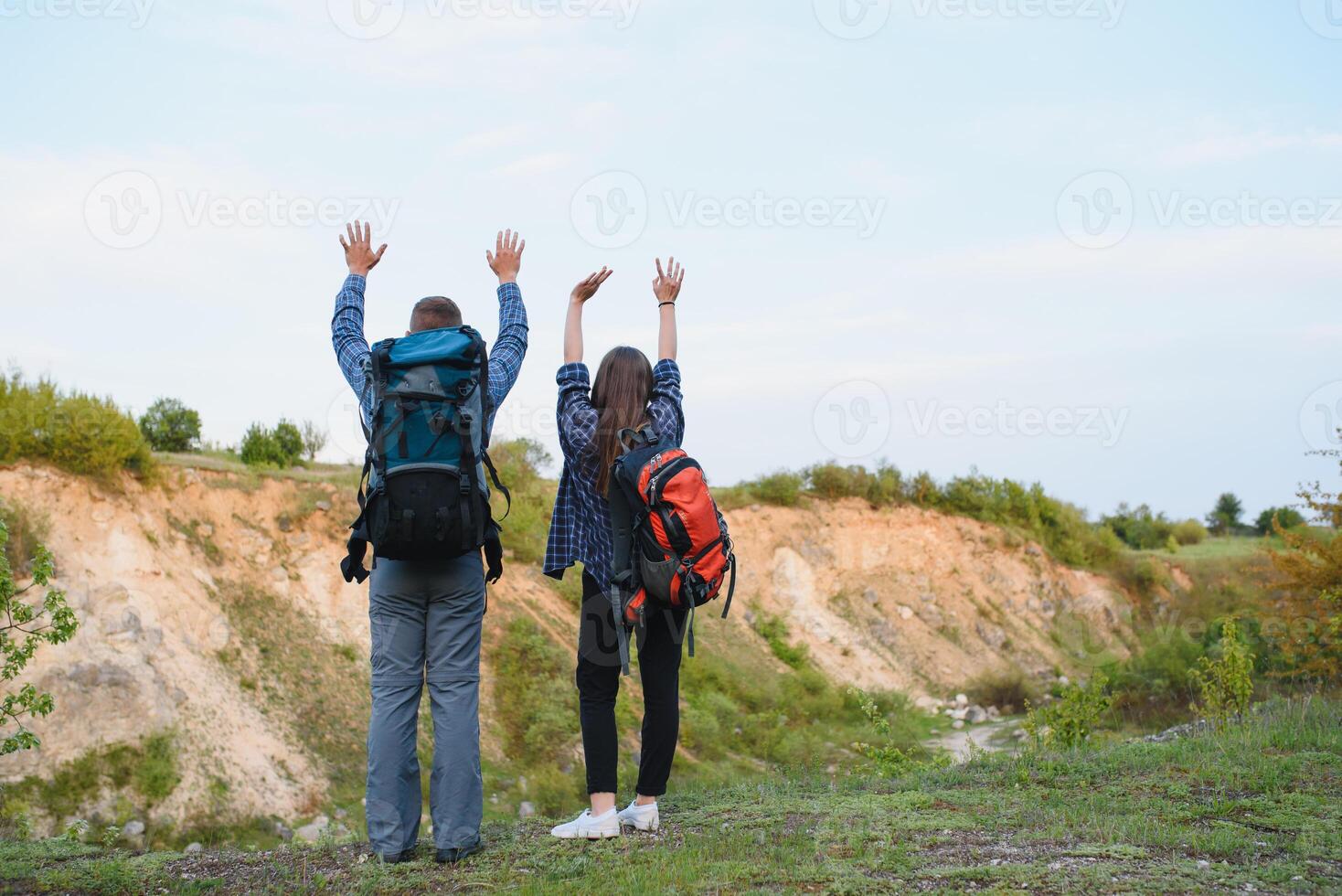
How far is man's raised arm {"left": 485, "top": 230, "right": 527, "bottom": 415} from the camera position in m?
4.61

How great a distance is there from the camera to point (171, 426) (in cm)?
1558

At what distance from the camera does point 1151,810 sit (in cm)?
487

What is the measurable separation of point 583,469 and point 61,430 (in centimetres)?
1062

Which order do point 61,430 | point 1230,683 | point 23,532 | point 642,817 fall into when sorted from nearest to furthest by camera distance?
1. point 642,817
2. point 1230,683
3. point 23,532
4. point 61,430

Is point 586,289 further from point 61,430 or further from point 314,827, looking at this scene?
point 61,430

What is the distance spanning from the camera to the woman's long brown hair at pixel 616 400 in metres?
4.52

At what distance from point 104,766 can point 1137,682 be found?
15.7 meters

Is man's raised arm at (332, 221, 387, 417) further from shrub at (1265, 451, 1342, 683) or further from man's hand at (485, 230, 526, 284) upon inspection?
shrub at (1265, 451, 1342, 683)

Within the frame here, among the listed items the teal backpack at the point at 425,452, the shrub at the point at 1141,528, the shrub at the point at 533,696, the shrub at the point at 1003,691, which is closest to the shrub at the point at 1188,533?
the shrub at the point at 1141,528

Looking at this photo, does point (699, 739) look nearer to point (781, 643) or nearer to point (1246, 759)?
point (781, 643)

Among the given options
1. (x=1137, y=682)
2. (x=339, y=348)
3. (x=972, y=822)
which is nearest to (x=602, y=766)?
(x=972, y=822)

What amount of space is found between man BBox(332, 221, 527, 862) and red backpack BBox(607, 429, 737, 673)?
641mm

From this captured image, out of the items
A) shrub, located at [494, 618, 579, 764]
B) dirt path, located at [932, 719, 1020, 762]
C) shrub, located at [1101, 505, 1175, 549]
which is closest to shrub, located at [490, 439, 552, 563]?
shrub, located at [494, 618, 579, 764]

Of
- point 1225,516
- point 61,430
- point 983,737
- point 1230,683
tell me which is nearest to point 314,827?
point 61,430
